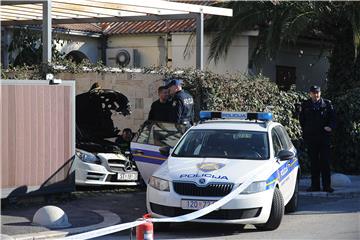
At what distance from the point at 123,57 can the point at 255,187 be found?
16171 mm

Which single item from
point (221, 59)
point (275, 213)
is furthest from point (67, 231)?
point (221, 59)

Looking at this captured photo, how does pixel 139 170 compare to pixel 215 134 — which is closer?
pixel 215 134

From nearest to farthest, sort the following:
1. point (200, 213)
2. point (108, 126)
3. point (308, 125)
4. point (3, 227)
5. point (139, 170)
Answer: point (200, 213) → point (3, 227) → point (139, 170) → point (308, 125) → point (108, 126)

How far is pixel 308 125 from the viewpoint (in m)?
13.0

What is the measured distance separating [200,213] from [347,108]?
8678 mm

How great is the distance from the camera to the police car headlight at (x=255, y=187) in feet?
29.7

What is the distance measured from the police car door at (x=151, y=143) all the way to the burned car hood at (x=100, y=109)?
7.54 ft

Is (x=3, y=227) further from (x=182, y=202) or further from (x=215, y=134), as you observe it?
(x=215, y=134)

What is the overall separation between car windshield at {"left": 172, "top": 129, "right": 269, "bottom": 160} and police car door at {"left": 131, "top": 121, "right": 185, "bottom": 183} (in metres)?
1.24

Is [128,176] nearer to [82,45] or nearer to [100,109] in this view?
[100,109]

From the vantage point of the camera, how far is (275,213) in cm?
938

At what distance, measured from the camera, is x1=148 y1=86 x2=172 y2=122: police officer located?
1233 cm

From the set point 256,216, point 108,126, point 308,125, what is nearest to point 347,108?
point 308,125

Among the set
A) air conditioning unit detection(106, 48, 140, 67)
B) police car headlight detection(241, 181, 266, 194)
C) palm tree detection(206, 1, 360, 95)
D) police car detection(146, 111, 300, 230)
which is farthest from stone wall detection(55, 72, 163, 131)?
air conditioning unit detection(106, 48, 140, 67)
